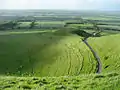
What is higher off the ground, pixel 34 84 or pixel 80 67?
pixel 34 84

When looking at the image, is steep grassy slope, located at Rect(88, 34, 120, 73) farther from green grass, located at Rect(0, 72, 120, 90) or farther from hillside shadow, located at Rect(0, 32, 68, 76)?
green grass, located at Rect(0, 72, 120, 90)

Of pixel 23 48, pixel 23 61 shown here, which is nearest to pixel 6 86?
pixel 23 61

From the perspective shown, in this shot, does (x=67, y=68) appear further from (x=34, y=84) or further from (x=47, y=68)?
(x=34, y=84)

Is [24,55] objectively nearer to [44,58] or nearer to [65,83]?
[44,58]

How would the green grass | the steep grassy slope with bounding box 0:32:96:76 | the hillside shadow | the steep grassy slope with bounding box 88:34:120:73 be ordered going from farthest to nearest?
1. the hillside shadow
2. the steep grassy slope with bounding box 0:32:96:76
3. the steep grassy slope with bounding box 88:34:120:73
4. the green grass

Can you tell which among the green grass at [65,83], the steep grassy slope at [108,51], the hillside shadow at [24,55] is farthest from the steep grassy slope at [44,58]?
the green grass at [65,83]

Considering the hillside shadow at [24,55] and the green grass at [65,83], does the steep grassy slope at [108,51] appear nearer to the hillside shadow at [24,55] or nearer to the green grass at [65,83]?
the hillside shadow at [24,55]

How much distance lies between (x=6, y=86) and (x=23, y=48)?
7140 cm

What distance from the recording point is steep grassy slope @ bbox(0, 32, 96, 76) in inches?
2547

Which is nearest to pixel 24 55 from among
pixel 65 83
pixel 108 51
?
pixel 108 51

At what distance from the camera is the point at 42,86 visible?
18.6 metres

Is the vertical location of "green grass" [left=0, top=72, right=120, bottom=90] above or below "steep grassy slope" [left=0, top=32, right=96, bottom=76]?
above

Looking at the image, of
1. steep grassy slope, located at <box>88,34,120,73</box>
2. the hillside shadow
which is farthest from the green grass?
the hillside shadow

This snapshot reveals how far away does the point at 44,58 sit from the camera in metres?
77.5
